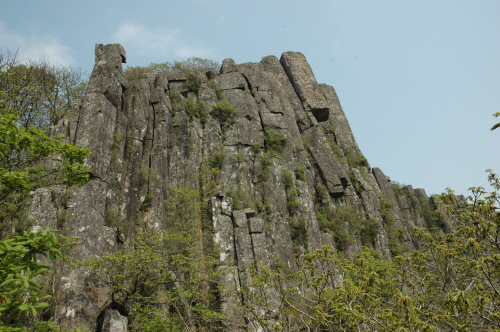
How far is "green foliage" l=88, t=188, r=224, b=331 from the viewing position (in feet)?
50.5

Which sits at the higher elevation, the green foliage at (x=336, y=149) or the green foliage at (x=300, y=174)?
the green foliage at (x=336, y=149)

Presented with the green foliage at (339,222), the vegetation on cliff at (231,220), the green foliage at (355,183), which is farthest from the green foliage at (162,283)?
the green foliage at (355,183)

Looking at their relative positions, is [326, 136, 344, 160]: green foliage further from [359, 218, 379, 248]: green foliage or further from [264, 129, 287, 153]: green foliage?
[359, 218, 379, 248]: green foliage

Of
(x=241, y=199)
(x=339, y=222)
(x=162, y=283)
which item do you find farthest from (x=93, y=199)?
(x=339, y=222)

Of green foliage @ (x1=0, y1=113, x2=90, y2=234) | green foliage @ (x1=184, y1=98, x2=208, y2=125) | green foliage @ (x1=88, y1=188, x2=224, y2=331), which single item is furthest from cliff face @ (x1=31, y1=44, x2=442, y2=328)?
green foliage @ (x1=0, y1=113, x2=90, y2=234)

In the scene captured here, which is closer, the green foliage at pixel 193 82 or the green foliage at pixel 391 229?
the green foliage at pixel 391 229

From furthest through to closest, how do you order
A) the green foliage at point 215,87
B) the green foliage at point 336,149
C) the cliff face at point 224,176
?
the green foliage at point 336,149 → the green foliage at point 215,87 → the cliff face at point 224,176

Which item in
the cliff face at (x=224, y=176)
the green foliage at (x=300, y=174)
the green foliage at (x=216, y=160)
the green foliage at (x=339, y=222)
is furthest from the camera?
the green foliage at (x=300, y=174)

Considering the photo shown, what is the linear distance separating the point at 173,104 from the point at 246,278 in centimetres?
1439

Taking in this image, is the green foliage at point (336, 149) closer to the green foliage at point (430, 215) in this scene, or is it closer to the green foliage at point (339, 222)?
the green foliage at point (339, 222)

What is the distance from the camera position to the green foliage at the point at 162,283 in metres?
15.4

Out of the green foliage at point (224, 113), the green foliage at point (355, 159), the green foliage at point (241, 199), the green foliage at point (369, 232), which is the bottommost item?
the green foliage at point (369, 232)

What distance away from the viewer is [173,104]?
27328 millimetres

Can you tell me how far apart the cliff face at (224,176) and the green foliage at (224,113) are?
0.30 m
